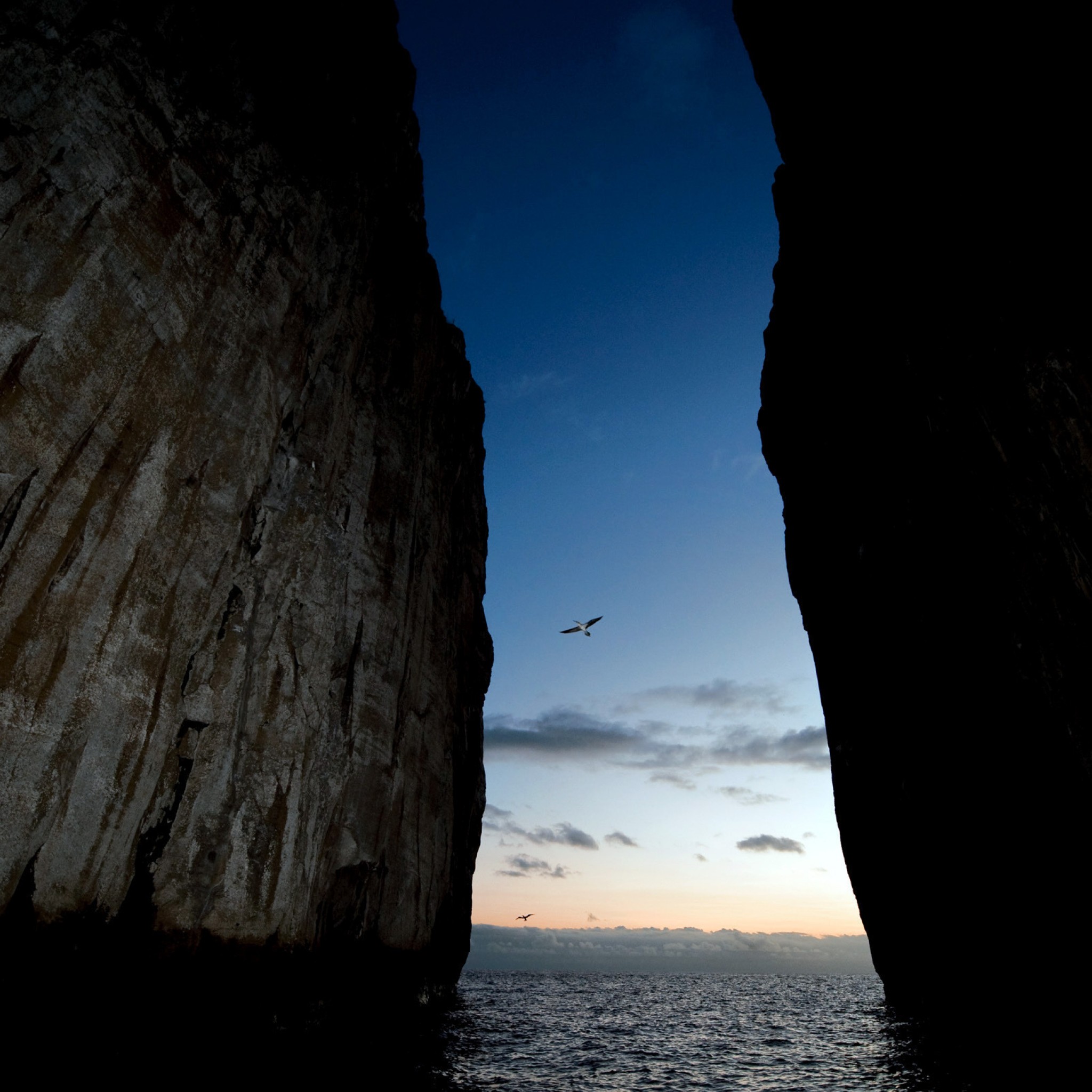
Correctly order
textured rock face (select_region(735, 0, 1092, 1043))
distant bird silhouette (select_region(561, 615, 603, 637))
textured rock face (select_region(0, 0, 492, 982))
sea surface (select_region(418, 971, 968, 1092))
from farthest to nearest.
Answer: distant bird silhouette (select_region(561, 615, 603, 637)), sea surface (select_region(418, 971, 968, 1092)), textured rock face (select_region(735, 0, 1092, 1043)), textured rock face (select_region(0, 0, 492, 982))

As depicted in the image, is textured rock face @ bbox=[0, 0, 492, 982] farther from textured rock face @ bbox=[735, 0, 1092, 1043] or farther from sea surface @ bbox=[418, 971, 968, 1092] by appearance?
textured rock face @ bbox=[735, 0, 1092, 1043]

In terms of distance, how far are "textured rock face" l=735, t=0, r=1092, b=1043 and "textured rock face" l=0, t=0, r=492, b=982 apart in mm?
15236

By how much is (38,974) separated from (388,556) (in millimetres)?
12748

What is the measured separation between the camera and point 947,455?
1462 cm

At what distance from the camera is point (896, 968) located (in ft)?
78.3

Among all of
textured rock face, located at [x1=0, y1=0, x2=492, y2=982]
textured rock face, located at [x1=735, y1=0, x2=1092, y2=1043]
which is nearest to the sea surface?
textured rock face, located at [x1=735, y1=0, x2=1092, y2=1043]

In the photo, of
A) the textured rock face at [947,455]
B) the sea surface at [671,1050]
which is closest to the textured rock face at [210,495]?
the sea surface at [671,1050]

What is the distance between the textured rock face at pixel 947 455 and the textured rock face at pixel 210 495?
15.2 m

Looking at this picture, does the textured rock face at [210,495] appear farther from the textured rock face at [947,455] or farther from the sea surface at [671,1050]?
the textured rock face at [947,455]

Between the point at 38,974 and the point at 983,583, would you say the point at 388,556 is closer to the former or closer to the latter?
the point at 38,974

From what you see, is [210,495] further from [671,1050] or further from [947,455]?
[671,1050]

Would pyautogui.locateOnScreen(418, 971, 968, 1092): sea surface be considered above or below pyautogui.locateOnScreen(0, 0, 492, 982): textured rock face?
below

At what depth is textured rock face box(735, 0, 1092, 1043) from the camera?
11938 mm

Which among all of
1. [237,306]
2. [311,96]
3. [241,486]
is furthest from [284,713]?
[311,96]
